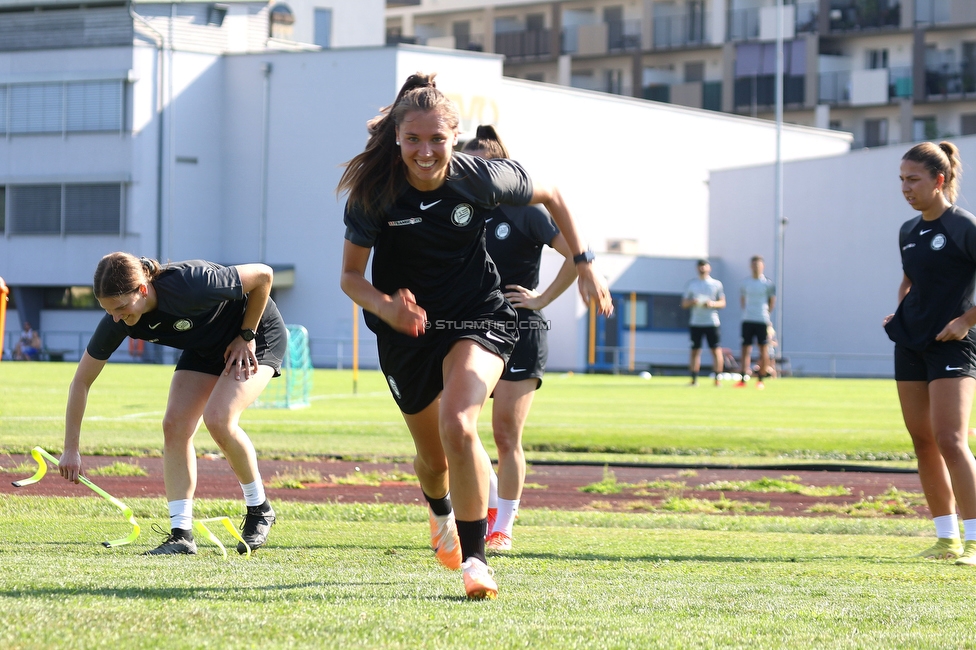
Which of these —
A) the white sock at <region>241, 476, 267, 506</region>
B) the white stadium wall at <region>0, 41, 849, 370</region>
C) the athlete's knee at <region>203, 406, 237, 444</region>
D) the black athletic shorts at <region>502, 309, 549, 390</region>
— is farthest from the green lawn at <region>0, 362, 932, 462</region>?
the white stadium wall at <region>0, 41, 849, 370</region>

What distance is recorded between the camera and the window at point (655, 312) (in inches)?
1718

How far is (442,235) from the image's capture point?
550cm

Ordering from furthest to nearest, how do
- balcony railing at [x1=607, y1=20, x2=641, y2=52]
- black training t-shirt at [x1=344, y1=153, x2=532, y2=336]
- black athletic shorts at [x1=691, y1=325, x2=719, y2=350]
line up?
balcony railing at [x1=607, y1=20, x2=641, y2=52], black athletic shorts at [x1=691, y1=325, x2=719, y2=350], black training t-shirt at [x1=344, y1=153, x2=532, y2=336]

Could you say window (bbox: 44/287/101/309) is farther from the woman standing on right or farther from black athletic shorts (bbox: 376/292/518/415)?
black athletic shorts (bbox: 376/292/518/415)

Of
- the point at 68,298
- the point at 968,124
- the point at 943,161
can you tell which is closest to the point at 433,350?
the point at 943,161

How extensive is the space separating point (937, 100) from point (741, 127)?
34.0ft

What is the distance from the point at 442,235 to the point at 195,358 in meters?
2.25

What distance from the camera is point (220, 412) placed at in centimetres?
686

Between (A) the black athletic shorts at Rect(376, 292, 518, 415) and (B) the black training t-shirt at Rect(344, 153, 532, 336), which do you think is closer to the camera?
(B) the black training t-shirt at Rect(344, 153, 532, 336)

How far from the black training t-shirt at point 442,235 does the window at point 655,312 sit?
3791cm

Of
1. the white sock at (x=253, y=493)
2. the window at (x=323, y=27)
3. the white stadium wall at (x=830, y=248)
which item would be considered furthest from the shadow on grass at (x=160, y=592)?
the window at (x=323, y=27)

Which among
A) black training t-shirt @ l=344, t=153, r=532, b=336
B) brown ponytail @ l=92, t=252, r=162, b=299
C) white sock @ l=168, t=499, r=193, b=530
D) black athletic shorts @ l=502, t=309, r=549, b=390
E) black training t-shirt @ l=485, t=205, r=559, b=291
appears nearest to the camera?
black training t-shirt @ l=344, t=153, r=532, b=336

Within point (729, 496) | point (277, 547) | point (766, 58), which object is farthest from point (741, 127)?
point (277, 547)

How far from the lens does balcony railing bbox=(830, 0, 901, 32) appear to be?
186 feet
